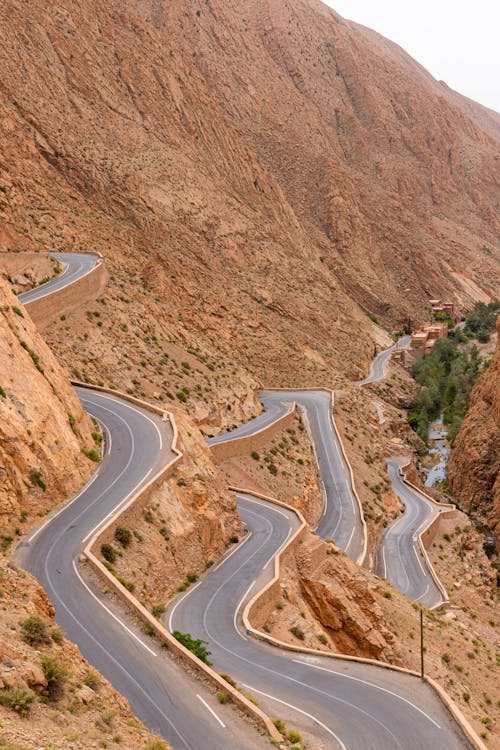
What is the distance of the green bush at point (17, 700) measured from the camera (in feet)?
33.6

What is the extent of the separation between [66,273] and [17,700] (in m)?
31.5

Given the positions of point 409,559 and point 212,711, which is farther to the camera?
point 409,559

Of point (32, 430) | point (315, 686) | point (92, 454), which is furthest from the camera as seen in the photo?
point (92, 454)

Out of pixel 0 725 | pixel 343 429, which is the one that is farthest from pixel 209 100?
pixel 0 725

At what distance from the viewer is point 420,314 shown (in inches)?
3661

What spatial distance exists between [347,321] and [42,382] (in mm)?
54081

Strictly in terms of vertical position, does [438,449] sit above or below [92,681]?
below

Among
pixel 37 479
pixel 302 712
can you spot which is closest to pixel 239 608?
pixel 302 712

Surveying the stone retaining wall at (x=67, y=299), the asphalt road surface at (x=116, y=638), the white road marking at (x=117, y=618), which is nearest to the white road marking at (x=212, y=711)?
the asphalt road surface at (x=116, y=638)

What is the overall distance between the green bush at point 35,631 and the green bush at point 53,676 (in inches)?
24.3

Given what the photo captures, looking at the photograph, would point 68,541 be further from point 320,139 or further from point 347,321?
Answer: point 320,139

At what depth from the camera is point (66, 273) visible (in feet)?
130

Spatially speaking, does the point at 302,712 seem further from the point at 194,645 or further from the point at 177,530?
the point at 177,530

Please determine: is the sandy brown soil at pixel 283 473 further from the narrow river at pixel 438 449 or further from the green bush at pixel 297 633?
the narrow river at pixel 438 449
